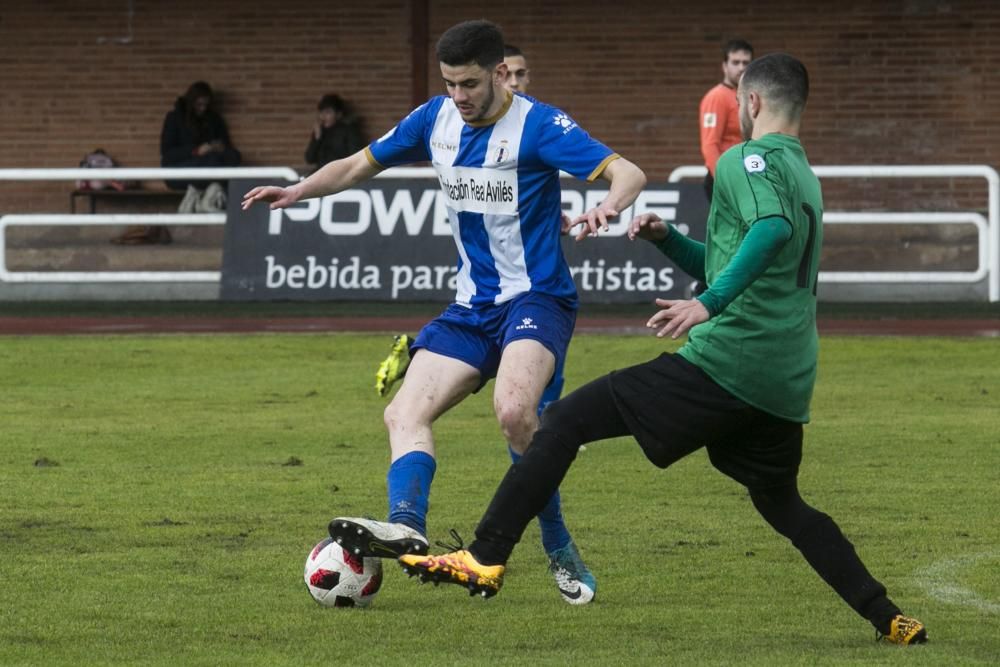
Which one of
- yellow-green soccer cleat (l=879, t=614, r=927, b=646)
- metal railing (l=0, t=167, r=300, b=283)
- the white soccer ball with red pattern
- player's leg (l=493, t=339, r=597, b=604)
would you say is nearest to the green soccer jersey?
yellow-green soccer cleat (l=879, t=614, r=927, b=646)

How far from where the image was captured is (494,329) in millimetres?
6316

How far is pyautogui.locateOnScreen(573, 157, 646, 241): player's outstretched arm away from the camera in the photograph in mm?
5730

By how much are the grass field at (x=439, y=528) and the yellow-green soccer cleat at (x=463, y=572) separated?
25 cm

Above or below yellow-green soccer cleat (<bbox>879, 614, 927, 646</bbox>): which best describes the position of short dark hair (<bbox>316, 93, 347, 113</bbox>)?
above

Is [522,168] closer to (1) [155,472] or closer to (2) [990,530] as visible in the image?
(2) [990,530]

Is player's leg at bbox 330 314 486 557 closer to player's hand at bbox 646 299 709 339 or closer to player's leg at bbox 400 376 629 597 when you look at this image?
player's leg at bbox 400 376 629 597

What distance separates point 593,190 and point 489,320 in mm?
10219

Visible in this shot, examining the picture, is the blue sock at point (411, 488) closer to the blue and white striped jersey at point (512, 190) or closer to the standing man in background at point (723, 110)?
the blue and white striped jersey at point (512, 190)

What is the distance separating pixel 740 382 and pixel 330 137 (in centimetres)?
1502

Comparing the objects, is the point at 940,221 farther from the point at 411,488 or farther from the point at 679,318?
the point at 679,318

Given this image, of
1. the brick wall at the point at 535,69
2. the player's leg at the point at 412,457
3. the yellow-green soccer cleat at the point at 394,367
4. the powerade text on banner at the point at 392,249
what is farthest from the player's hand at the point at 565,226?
the brick wall at the point at 535,69

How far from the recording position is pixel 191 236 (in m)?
19.7

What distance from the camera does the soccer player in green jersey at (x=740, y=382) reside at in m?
5.24

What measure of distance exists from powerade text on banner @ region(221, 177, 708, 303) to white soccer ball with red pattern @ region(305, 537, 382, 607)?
400 inches
